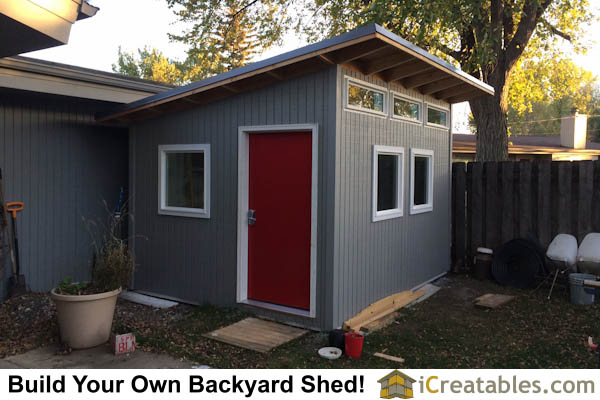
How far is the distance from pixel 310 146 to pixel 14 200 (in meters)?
3.71

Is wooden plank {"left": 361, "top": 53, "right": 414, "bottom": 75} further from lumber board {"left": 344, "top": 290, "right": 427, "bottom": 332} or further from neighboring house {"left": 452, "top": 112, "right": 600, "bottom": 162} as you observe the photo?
neighboring house {"left": 452, "top": 112, "right": 600, "bottom": 162}

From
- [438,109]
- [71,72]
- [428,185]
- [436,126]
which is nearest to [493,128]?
[438,109]

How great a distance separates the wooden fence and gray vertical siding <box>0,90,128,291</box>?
17.6 ft

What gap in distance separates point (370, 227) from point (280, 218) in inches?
40.5

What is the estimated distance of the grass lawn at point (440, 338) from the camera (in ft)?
14.6

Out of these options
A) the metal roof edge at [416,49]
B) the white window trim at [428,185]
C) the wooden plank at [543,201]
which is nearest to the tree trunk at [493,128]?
the wooden plank at [543,201]

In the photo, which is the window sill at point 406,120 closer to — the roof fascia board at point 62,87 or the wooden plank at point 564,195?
the wooden plank at point 564,195

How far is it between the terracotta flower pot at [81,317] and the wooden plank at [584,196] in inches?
247

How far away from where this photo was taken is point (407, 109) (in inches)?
261

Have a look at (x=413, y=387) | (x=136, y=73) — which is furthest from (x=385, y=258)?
(x=136, y=73)

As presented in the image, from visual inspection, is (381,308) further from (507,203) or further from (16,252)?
(16,252)

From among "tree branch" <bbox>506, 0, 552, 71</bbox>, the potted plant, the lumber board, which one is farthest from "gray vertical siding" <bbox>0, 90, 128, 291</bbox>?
"tree branch" <bbox>506, 0, 552, 71</bbox>

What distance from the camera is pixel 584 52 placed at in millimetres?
13680

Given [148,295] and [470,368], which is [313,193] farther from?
[148,295]
